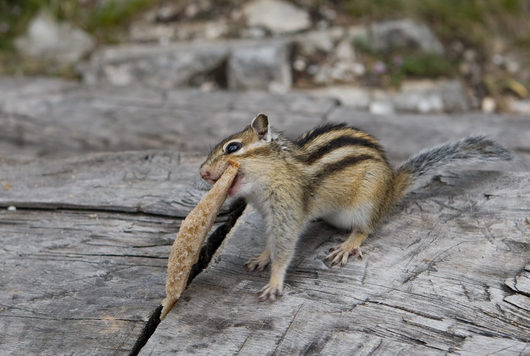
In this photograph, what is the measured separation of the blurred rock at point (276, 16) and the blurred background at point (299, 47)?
12 millimetres

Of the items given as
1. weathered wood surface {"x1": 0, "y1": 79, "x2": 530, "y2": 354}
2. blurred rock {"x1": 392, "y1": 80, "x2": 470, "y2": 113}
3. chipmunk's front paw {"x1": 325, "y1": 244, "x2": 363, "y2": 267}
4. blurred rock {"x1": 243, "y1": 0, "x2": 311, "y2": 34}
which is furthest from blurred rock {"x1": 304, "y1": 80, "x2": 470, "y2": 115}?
chipmunk's front paw {"x1": 325, "y1": 244, "x2": 363, "y2": 267}

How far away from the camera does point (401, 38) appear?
6.43 metres

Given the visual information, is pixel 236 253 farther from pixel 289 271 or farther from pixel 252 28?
pixel 252 28

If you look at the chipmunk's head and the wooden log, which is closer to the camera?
the chipmunk's head

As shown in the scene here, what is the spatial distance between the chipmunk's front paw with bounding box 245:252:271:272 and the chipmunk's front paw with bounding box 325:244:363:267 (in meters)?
0.25

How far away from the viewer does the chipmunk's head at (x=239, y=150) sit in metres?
2.53

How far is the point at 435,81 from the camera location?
618 cm

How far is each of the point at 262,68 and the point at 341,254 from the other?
3.90m

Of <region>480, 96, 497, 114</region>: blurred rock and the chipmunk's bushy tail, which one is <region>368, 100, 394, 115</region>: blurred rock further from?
the chipmunk's bushy tail

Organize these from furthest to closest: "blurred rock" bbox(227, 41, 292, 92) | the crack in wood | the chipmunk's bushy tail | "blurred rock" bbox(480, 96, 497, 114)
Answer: "blurred rock" bbox(227, 41, 292, 92) < "blurred rock" bbox(480, 96, 497, 114) < the chipmunk's bushy tail < the crack in wood

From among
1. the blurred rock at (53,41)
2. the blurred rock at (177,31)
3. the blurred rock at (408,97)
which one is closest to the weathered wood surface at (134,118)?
the blurred rock at (408,97)

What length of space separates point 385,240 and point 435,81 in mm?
3938

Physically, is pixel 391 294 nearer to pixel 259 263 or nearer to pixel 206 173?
pixel 259 263

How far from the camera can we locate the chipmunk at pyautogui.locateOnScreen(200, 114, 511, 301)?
8.34 feet
